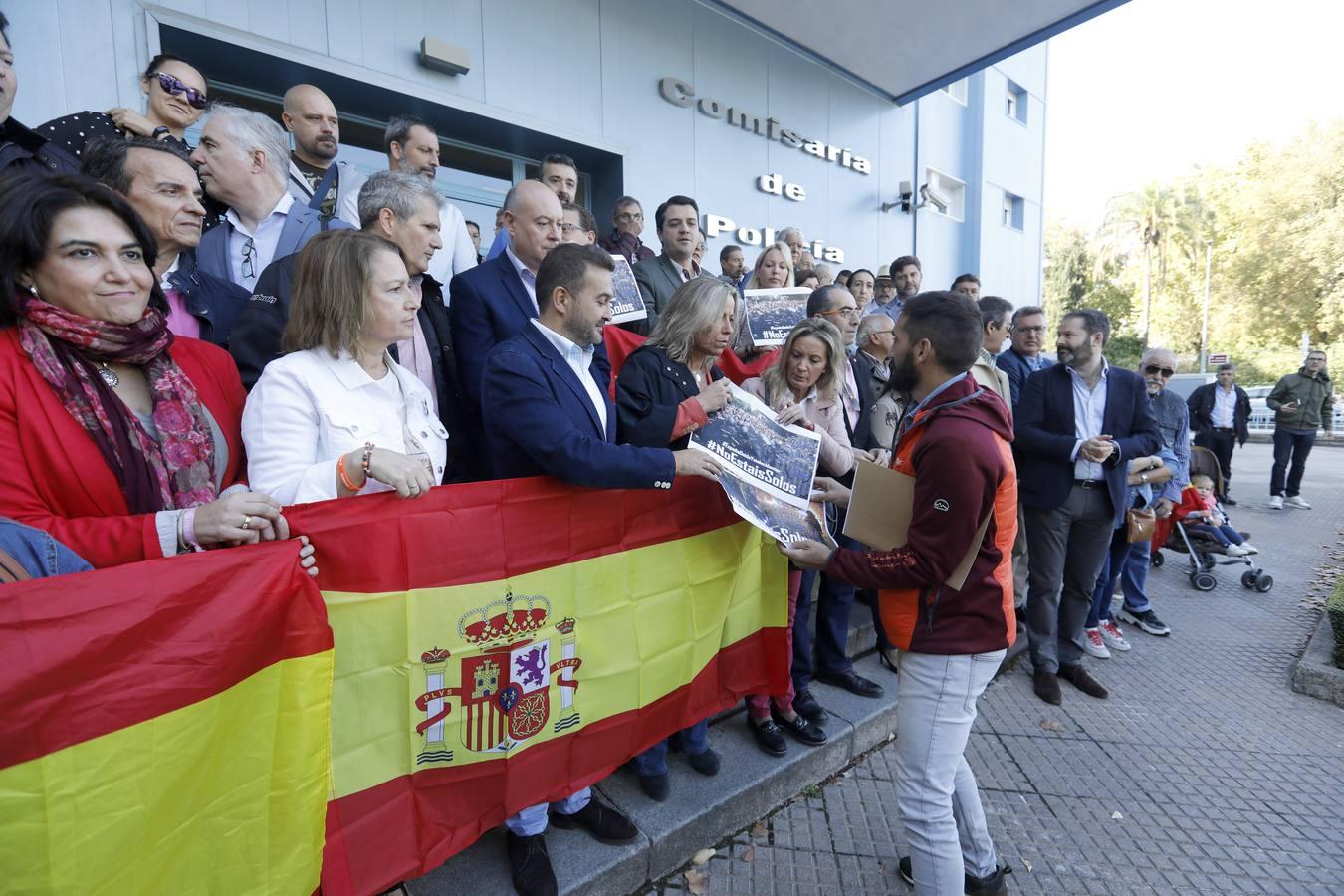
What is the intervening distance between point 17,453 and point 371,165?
22.7 ft

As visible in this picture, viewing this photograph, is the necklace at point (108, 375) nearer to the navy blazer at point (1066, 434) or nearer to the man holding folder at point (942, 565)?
the man holding folder at point (942, 565)

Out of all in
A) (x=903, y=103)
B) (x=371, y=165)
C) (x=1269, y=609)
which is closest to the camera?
(x=1269, y=609)

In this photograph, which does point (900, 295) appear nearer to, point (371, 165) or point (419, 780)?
point (371, 165)

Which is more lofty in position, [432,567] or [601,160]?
[601,160]

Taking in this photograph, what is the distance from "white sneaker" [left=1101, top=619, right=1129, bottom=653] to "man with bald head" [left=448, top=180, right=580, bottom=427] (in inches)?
210

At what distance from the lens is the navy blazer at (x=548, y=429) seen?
220 cm

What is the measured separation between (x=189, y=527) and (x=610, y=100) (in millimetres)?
8387

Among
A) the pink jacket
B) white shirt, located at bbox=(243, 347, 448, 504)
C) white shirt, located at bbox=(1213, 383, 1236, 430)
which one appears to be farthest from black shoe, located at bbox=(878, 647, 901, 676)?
white shirt, located at bbox=(1213, 383, 1236, 430)

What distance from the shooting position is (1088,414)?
4.41 metres

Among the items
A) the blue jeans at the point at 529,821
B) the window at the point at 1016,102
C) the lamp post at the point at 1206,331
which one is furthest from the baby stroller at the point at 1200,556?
the lamp post at the point at 1206,331

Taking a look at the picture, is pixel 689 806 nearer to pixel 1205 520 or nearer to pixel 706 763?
pixel 706 763

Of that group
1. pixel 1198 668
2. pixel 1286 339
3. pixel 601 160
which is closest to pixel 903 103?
pixel 601 160

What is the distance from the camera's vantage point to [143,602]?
1404 mm

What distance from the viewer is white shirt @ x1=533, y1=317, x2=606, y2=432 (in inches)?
98.2
